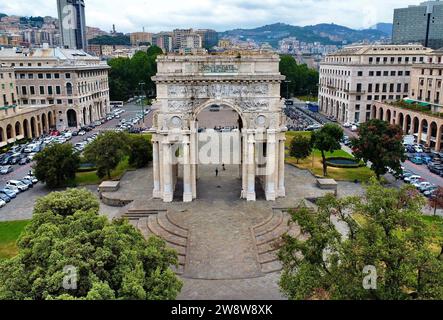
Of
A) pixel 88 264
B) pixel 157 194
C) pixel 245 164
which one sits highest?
pixel 88 264

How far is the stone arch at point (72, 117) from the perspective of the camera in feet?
293

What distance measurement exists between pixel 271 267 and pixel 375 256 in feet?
45.5

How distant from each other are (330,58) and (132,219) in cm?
8098

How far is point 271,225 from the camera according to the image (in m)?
36.2

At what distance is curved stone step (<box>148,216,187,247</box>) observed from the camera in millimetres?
33781

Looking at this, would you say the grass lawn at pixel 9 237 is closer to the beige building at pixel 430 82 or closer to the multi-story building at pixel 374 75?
the beige building at pixel 430 82

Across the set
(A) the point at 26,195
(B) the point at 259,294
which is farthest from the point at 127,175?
(B) the point at 259,294

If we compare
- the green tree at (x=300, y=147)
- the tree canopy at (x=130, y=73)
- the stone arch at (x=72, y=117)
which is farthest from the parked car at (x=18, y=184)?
the tree canopy at (x=130, y=73)

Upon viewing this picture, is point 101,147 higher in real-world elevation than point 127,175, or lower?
higher

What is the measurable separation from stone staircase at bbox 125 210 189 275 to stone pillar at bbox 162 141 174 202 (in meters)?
2.56

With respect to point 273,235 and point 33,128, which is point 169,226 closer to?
point 273,235

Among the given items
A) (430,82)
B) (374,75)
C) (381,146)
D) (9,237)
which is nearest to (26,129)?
(9,237)

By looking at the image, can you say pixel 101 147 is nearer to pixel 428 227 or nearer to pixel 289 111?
pixel 428 227
